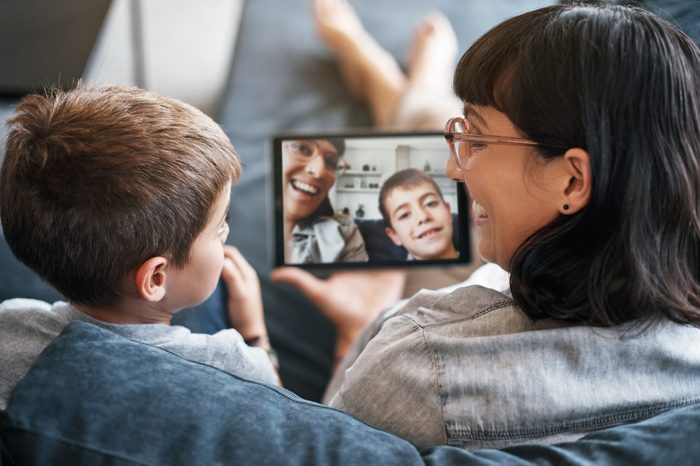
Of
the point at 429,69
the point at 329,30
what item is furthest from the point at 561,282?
the point at 329,30

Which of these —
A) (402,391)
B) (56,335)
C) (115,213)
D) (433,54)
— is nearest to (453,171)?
(402,391)

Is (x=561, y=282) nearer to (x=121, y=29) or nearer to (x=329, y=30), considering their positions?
(x=329, y=30)

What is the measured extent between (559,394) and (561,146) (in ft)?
0.81

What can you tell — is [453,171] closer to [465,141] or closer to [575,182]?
[465,141]

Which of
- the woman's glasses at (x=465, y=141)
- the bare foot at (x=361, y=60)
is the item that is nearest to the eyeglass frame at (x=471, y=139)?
the woman's glasses at (x=465, y=141)

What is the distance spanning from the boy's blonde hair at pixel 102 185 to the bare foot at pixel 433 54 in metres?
0.97

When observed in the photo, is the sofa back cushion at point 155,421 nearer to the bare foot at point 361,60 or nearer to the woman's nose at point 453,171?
the woman's nose at point 453,171

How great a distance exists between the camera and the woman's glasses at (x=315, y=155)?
3.59 ft

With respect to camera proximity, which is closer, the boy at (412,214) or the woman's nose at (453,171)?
the woman's nose at (453,171)

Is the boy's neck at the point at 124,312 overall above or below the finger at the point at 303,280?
above

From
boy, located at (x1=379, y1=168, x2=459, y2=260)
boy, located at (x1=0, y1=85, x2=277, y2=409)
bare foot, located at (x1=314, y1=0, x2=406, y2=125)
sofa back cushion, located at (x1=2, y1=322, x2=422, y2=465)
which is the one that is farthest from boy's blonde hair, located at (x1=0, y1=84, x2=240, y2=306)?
bare foot, located at (x1=314, y1=0, x2=406, y2=125)

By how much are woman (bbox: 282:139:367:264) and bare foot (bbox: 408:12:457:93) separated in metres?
0.77

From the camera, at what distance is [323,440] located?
29.3 inches

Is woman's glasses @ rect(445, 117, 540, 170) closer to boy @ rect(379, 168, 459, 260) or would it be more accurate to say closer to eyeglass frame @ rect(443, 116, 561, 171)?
eyeglass frame @ rect(443, 116, 561, 171)
